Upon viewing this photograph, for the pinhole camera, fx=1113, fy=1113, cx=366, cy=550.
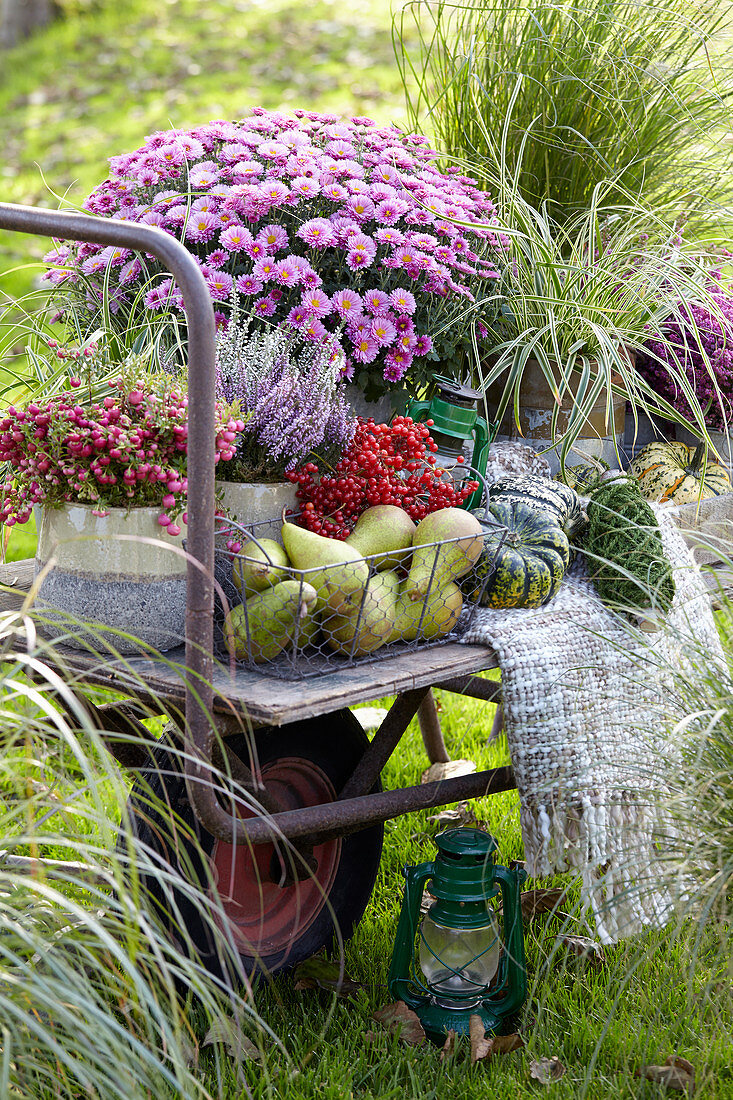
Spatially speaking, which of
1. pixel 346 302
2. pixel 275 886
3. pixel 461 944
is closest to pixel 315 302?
pixel 346 302

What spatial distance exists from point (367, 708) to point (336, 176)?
1809 millimetres

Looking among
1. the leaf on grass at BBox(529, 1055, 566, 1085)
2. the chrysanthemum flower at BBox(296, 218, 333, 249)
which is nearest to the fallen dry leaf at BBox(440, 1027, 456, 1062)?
the leaf on grass at BBox(529, 1055, 566, 1085)

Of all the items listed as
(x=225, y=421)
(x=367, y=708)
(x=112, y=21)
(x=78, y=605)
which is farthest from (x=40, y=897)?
(x=112, y=21)

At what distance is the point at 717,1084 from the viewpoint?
6.16 feet

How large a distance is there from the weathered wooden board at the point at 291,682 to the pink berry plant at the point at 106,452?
0.59 ft

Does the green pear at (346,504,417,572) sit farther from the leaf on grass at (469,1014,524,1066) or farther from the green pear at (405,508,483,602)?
the leaf on grass at (469,1014,524,1066)

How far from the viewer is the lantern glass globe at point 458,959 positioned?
2098 mm

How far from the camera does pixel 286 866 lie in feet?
7.14

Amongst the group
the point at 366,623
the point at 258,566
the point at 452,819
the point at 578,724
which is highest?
the point at 258,566

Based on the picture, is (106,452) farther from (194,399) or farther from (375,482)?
(375,482)

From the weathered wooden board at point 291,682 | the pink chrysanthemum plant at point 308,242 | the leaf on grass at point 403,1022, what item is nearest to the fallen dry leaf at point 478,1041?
the leaf on grass at point 403,1022

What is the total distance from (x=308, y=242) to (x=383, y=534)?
0.65m

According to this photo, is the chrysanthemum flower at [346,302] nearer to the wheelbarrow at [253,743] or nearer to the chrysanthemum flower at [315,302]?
the chrysanthemum flower at [315,302]

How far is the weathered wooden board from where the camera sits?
158 cm
